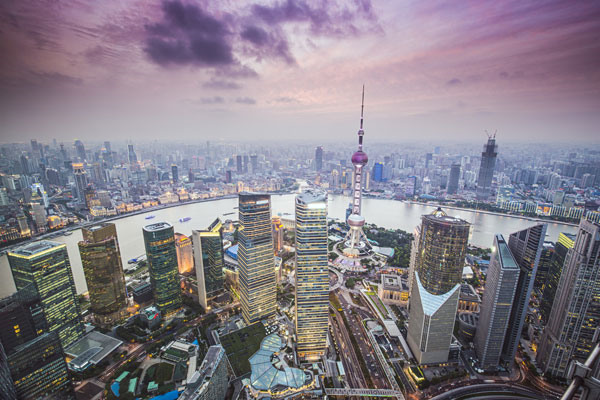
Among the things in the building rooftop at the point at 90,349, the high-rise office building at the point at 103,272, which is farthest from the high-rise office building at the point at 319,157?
the building rooftop at the point at 90,349

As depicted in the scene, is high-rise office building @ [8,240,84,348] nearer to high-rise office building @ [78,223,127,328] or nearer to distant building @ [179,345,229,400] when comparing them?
high-rise office building @ [78,223,127,328]

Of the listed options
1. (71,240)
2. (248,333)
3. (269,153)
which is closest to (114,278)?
(248,333)

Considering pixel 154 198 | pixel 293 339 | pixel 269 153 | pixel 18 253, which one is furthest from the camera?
pixel 269 153

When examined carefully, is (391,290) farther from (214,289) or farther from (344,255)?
(214,289)

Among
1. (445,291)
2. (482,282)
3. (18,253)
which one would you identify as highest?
(18,253)

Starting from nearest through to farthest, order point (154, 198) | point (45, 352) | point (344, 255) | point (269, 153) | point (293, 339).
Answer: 1. point (45, 352)
2. point (293, 339)
3. point (344, 255)
4. point (154, 198)
5. point (269, 153)

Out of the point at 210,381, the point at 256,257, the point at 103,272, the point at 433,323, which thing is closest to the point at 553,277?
the point at 433,323

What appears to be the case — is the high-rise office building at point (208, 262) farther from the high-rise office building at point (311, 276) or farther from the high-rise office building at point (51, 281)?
the high-rise office building at point (311, 276)

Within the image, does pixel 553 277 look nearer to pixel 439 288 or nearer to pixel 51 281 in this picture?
pixel 439 288
